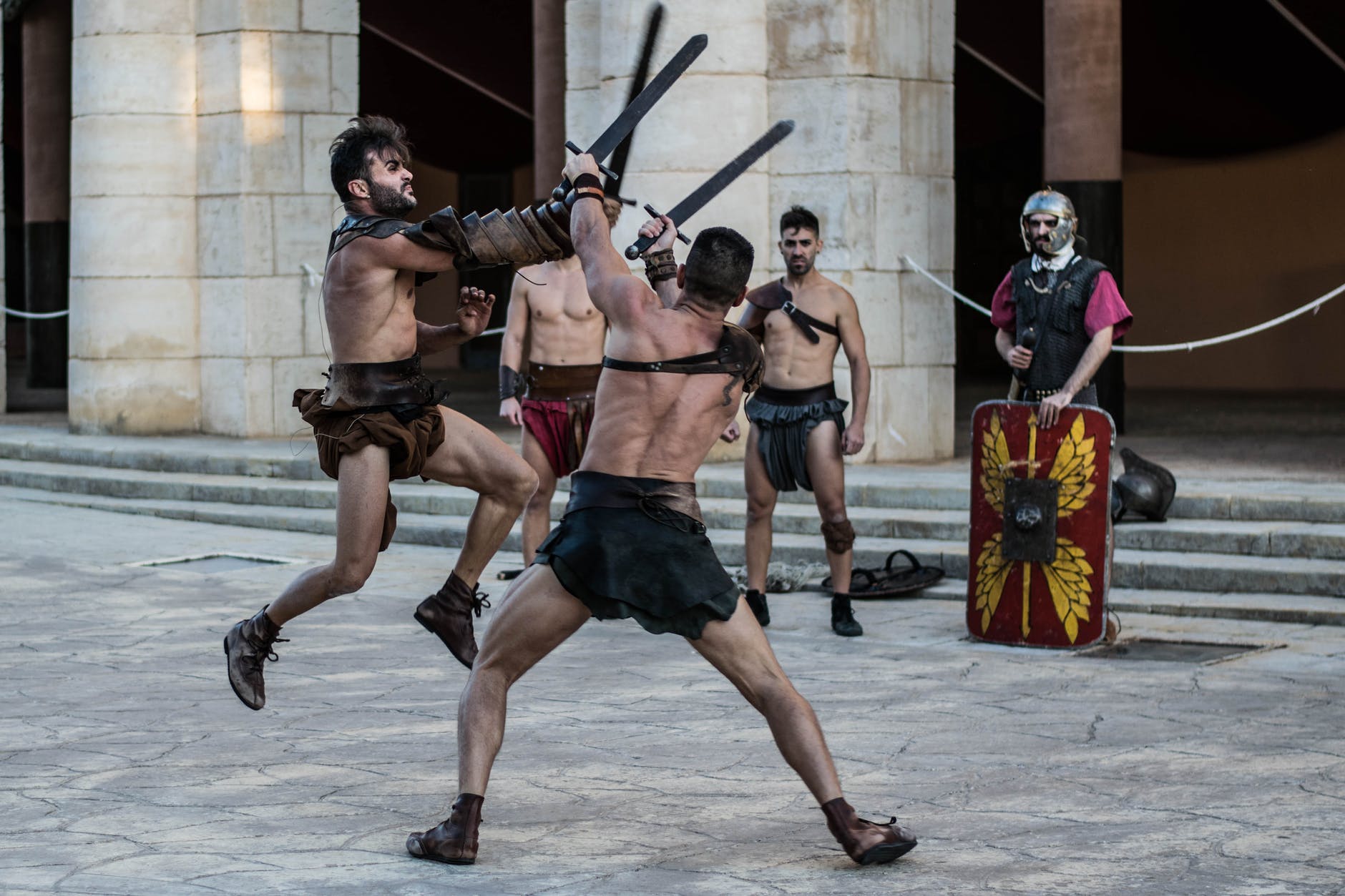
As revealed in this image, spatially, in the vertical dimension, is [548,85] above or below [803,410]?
above

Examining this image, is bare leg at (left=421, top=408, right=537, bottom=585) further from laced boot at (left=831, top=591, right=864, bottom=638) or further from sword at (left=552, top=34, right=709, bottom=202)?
laced boot at (left=831, top=591, right=864, bottom=638)

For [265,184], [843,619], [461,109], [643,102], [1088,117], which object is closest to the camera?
[643,102]

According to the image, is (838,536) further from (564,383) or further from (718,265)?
(718,265)

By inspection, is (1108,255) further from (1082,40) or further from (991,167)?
(991,167)

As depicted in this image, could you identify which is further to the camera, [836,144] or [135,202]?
[135,202]

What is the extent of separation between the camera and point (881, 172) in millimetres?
11719

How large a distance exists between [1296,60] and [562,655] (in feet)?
33.5

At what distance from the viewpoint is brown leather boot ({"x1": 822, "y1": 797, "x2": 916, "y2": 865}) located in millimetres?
4699

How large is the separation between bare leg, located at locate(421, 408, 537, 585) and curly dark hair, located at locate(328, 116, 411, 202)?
2.42 ft

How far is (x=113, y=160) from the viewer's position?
1454 centimetres

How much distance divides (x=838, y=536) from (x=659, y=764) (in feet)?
8.63

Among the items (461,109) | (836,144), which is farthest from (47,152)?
(836,144)

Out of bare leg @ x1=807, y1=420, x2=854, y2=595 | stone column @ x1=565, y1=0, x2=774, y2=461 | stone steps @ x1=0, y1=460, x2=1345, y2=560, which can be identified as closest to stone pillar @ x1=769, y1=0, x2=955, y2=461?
stone column @ x1=565, y1=0, x2=774, y2=461

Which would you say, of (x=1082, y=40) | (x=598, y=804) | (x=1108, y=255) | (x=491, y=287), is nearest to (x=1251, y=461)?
(x=1108, y=255)
